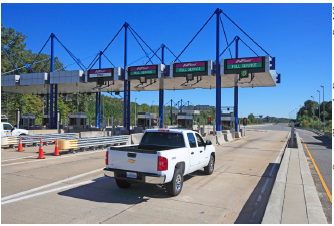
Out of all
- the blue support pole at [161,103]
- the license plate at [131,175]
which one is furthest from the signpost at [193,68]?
the license plate at [131,175]

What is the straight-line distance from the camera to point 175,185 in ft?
23.3

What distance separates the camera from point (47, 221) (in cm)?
527

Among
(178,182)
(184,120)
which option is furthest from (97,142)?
(184,120)

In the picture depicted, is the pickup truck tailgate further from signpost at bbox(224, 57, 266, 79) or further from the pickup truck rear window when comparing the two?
signpost at bbox(224, 57, 266, 79)

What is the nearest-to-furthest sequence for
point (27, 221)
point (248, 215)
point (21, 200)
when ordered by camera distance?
point (27, 221) < point (248, 215) < point (21, 200)

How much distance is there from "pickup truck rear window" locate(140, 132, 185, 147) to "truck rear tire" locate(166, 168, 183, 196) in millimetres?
1139

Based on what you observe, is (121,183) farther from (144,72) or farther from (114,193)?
(144,72)

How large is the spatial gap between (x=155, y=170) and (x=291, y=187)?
3837 mm

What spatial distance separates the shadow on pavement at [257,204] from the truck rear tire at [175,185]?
169cm

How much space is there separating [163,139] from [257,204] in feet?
10.5

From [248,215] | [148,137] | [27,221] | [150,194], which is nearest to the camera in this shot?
[27,221]

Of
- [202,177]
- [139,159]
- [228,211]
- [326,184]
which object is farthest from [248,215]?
[326,184]

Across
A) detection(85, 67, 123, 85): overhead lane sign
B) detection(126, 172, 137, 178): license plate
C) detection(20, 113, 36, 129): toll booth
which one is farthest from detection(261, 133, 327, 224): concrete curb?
detection(20, 113, 36, 129): toll booth

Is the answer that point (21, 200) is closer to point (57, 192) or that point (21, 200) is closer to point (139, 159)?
point (57, 192)
